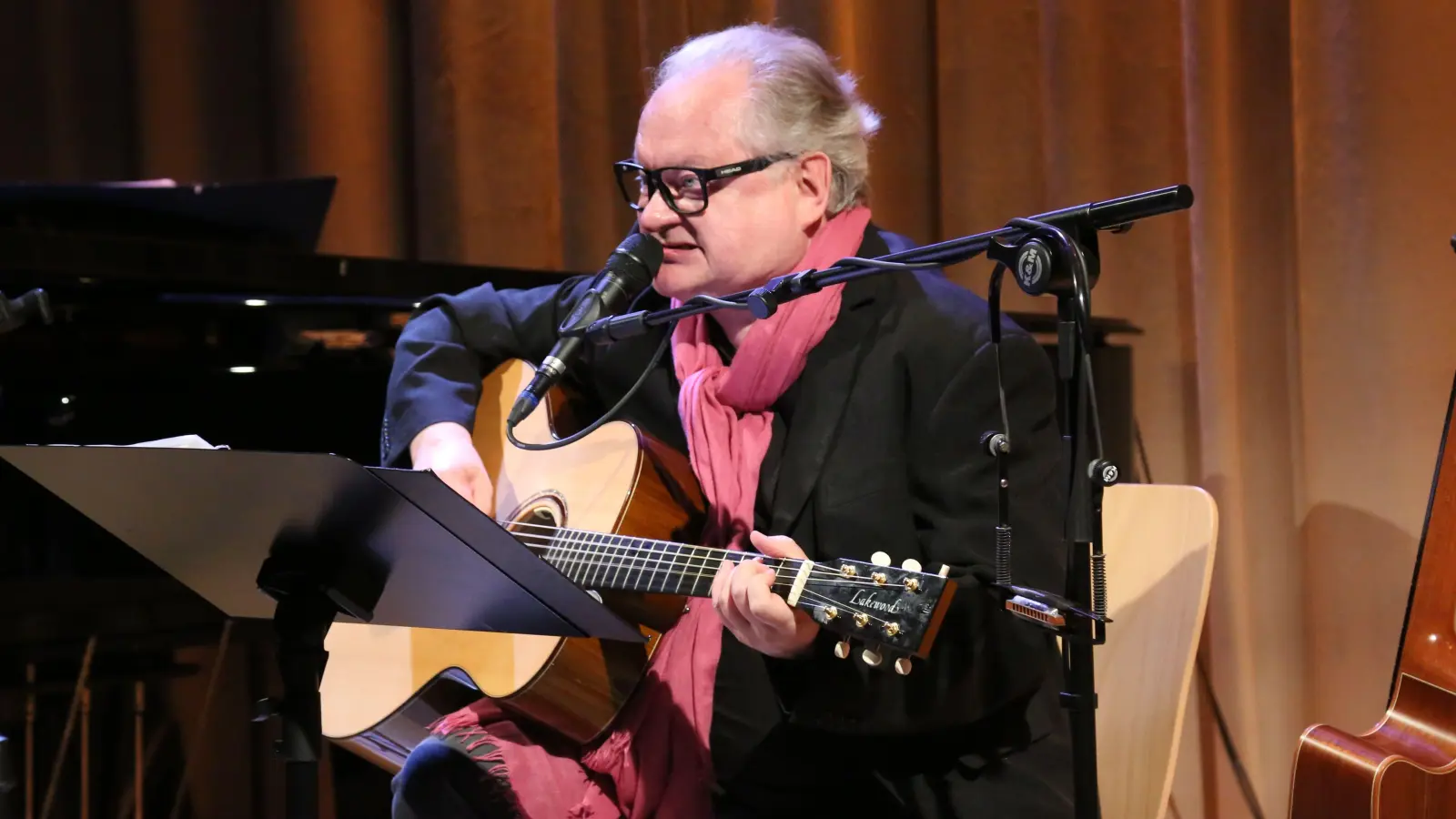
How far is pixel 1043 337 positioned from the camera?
275 centimetres

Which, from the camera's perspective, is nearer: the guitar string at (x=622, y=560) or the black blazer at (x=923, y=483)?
the guitar string at (x=622, y=560)

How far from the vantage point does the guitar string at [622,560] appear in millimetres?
1280

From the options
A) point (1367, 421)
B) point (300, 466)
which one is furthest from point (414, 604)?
point (1367, 421)

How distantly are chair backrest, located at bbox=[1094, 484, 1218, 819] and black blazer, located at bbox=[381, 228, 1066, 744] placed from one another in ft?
0.78

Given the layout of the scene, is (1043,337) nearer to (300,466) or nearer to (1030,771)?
(1030,771)

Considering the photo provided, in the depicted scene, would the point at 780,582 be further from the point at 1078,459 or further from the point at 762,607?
the point at 1078,459

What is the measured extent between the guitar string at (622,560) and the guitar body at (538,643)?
0.04 metres

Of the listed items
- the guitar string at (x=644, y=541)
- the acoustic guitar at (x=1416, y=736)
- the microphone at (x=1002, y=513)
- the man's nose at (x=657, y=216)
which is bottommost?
the acoustic guitar at (x=1416, y=736)

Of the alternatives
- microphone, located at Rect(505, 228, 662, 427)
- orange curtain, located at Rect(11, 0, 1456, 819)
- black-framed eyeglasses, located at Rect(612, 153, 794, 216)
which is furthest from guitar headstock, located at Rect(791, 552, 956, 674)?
orange curtain, located at Rect(11, 0, 1456, 819)

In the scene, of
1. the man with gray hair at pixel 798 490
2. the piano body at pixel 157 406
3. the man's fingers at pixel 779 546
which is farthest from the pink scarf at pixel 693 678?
the piano body at pixel 157 406

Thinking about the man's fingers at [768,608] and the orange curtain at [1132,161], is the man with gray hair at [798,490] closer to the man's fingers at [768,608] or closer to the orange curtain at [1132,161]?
the man's fingers at [768,608]

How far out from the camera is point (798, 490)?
1559 millimetres

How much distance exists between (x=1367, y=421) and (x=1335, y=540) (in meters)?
0.23

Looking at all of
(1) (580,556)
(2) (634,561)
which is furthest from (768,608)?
(1) (580,556)
